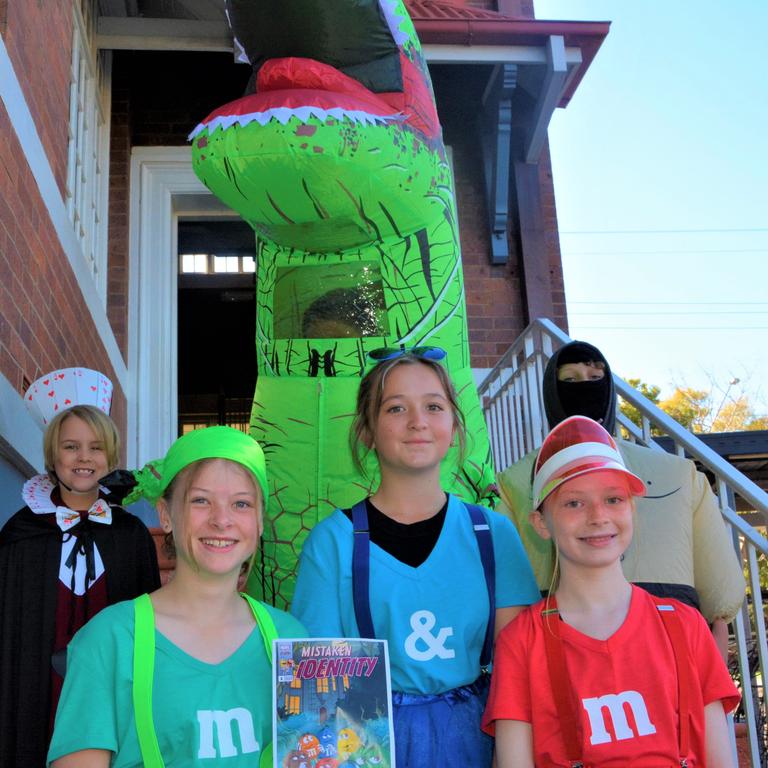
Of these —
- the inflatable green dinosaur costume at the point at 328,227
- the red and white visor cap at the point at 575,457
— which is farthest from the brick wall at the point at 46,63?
the red and white visor cap at the point at 575,457

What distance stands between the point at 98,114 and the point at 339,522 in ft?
15.8

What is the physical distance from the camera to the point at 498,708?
5.47 feet

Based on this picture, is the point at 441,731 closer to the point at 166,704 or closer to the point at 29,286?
the point at 166,704

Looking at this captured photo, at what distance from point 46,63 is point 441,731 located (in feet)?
11.9

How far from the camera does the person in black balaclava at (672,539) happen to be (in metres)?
2.20

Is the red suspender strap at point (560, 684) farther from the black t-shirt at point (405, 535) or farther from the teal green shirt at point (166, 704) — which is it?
the teal green shirt at point (166, 704)

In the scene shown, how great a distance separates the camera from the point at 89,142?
5.56 metres

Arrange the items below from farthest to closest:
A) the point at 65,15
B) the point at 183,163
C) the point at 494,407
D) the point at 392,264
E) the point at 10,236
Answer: the point at 183,163, the point at 494,407, the point at 65,15, the point at 10,236, the point at 392,264

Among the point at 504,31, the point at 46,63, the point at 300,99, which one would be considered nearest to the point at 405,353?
the point at 300,99

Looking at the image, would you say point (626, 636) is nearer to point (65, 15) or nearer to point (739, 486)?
point (739, 486)

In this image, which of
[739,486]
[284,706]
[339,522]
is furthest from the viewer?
[739,486]

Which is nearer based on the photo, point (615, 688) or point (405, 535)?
point (615, 688)

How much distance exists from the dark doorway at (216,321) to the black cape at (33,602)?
5259mm

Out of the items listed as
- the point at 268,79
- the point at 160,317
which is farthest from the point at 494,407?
the point at 268,79
